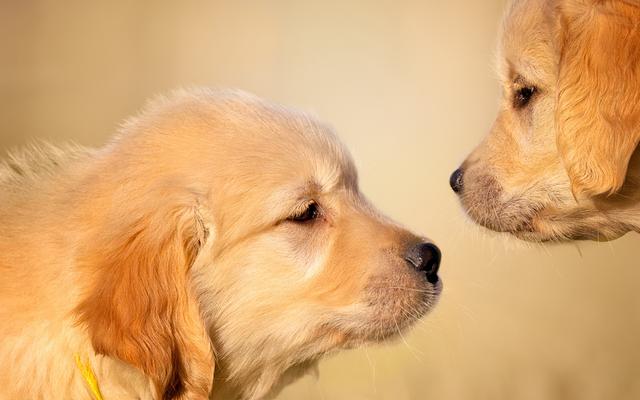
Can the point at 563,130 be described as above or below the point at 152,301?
above

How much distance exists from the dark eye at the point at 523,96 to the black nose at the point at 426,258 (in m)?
0.96

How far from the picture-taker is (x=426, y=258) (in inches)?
128

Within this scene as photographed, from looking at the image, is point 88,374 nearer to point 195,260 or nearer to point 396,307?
point 195,260

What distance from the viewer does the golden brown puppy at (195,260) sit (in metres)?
2.89

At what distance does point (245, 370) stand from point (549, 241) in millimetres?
1490

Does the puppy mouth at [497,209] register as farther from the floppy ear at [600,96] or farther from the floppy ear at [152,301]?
the floppy ear at [152,301]

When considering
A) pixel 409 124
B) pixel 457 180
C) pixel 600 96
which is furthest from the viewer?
pixel 409 124

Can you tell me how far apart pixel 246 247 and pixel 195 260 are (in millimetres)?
158

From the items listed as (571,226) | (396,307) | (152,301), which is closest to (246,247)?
(152,301)

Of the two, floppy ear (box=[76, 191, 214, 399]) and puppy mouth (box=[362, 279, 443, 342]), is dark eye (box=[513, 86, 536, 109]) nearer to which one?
puppy mouth (box=[362, 279, 443, 342])

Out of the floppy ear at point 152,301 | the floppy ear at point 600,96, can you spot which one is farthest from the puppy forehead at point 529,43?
the floppy ear at point 152,301

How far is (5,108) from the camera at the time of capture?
24.5ft

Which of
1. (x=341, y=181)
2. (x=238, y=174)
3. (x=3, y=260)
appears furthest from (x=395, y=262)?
(x=3, y=260)

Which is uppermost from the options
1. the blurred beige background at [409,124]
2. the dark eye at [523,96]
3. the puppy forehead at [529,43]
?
the puppy forehead at [529,43]
